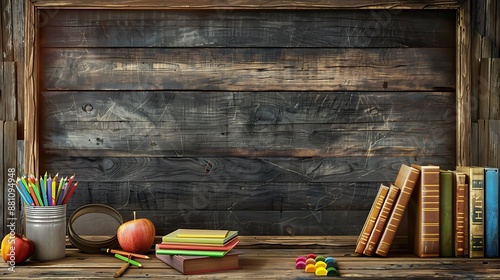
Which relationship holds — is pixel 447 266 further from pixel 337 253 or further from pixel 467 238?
pixel 337 253

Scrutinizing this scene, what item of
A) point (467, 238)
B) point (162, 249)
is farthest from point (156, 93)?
point (467, 238)

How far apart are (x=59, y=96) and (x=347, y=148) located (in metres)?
1.07

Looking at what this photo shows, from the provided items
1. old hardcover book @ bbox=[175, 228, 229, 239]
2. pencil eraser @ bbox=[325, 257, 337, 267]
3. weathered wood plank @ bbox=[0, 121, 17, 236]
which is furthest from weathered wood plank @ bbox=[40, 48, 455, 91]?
pencil eraser @ bbox=[325, 257, 337, 267]

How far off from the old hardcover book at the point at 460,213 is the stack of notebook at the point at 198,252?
73cm

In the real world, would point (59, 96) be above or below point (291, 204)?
above

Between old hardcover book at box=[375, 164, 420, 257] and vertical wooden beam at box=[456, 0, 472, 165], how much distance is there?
32 cm

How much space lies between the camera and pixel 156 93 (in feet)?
7.18

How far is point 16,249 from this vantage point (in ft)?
6.07

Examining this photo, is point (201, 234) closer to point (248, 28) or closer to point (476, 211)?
point (248, 28)

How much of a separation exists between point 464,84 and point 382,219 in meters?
0.62

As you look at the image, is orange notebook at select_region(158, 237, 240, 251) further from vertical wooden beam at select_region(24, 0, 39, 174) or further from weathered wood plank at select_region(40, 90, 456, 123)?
vertical wooden beam at select_region(24, 0, 39, 174)

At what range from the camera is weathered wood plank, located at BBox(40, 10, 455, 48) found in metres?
2.18

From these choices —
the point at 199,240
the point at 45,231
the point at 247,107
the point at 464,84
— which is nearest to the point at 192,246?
the point at 199,240

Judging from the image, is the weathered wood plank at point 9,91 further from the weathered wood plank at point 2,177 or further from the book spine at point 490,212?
the book spine at point 490,212
